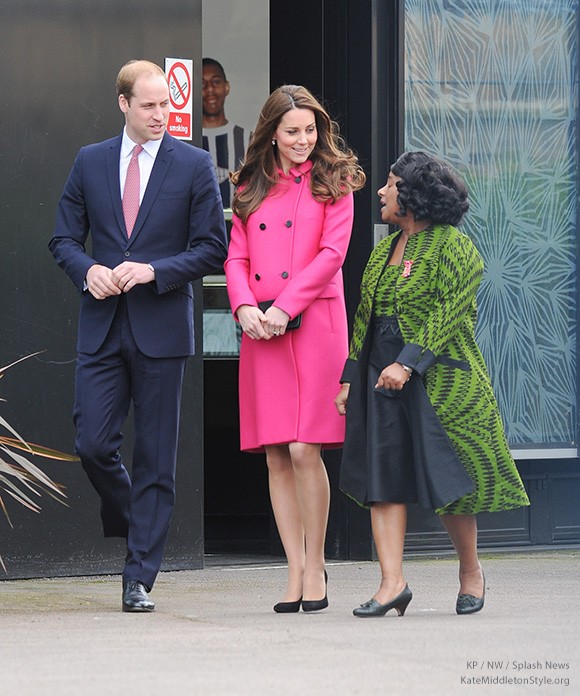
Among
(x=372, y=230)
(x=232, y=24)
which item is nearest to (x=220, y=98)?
(x=232, y=24)

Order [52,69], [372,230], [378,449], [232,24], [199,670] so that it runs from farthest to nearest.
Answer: [232,24], [372,230], [52,69], [378,449], [199,670]

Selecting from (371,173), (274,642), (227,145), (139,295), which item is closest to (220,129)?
(227,145)

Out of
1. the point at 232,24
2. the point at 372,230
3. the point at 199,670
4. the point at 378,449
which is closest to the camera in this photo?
the point at 199,670

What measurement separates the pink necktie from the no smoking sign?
1.31 meters

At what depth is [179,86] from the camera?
7238mm

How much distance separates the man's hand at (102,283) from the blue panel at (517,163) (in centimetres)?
257

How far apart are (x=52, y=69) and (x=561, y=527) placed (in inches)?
135

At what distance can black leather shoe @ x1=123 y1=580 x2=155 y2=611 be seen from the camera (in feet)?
18.6

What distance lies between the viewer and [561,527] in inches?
322

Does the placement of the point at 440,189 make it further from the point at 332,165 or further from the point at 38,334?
the point at 38,334

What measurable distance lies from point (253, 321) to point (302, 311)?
7.0 inches

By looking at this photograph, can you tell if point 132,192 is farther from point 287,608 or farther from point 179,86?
point 287,608

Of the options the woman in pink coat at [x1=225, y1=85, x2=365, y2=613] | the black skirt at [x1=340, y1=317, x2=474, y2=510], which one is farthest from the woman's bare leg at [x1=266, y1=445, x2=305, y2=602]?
the black skirt at [x1=340, y1=317, x2=474, y2=510]

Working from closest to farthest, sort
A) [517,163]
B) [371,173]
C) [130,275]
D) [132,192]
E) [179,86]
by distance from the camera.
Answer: [130,275] < [132,192] < [179,86] < [371,173] < [517,163]
